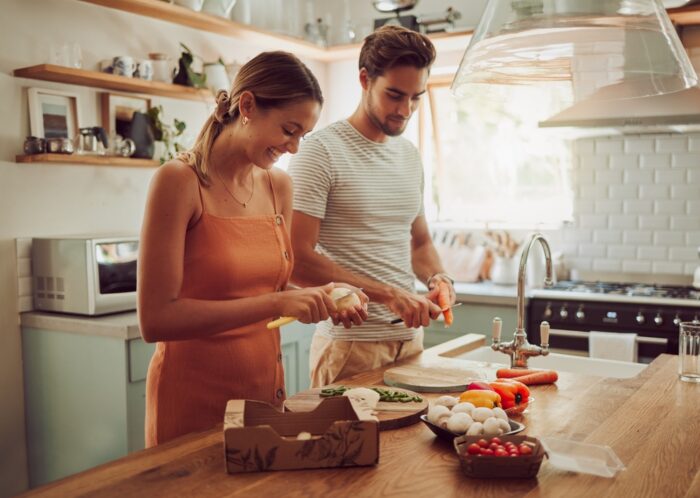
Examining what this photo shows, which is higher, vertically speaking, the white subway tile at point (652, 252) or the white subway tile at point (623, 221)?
the white subway tile at point (623, 221)

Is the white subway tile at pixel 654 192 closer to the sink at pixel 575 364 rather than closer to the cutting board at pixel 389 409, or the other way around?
the sink at pixel 575 364

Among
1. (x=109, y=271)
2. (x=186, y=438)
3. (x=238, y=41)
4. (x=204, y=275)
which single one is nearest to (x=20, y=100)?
(x=109, y=271)

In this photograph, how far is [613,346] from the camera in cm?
379

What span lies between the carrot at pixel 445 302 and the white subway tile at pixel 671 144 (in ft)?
8.74

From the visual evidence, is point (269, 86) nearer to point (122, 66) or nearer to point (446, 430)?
point (446, 430)

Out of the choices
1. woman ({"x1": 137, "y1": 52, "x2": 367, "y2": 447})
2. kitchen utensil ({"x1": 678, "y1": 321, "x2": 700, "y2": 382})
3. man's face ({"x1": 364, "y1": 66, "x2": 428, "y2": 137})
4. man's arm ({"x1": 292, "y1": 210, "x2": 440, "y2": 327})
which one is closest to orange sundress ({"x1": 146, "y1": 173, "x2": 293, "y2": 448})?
woman ({"x1": 137, "y1": 52, "x2": 367, "y2": 447})

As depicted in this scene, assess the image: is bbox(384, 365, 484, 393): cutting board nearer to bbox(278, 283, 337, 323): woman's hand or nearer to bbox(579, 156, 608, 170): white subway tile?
bbox(278, 283, 337, 323): woman's hand

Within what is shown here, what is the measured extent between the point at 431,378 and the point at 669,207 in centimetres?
298

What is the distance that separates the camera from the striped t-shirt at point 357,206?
2314 millimetres

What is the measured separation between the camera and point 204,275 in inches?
70.4

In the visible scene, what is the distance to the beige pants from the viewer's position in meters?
2.34

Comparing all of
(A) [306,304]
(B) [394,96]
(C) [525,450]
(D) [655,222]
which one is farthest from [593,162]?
(C) [525,450]

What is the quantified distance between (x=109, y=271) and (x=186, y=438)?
191 centimetres

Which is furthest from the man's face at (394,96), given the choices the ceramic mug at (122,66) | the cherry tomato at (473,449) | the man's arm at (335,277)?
the ceramic mug at (122,66)
